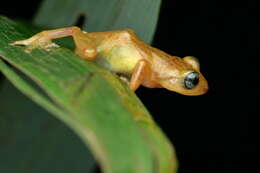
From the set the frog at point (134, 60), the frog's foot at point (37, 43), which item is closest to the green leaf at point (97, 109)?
the frog's foot at point (37, 43)

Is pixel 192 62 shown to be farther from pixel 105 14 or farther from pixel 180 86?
pixel 105 14

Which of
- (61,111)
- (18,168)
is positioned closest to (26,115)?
(18,168)

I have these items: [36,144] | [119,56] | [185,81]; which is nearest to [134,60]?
[119,56]

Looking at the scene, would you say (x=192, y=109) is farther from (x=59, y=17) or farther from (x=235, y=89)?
(x=59, y=17)

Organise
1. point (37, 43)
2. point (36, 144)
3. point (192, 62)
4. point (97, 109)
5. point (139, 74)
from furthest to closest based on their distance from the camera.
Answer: point (192, 62)
point (139, 74)
point (36, 144)
point (37, 43)
point (97, 109)

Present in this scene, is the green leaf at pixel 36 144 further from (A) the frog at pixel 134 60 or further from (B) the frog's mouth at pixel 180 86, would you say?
(B) the frog's mouth at pixel 180 86

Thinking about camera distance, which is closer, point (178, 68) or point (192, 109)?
point (178, 68)
